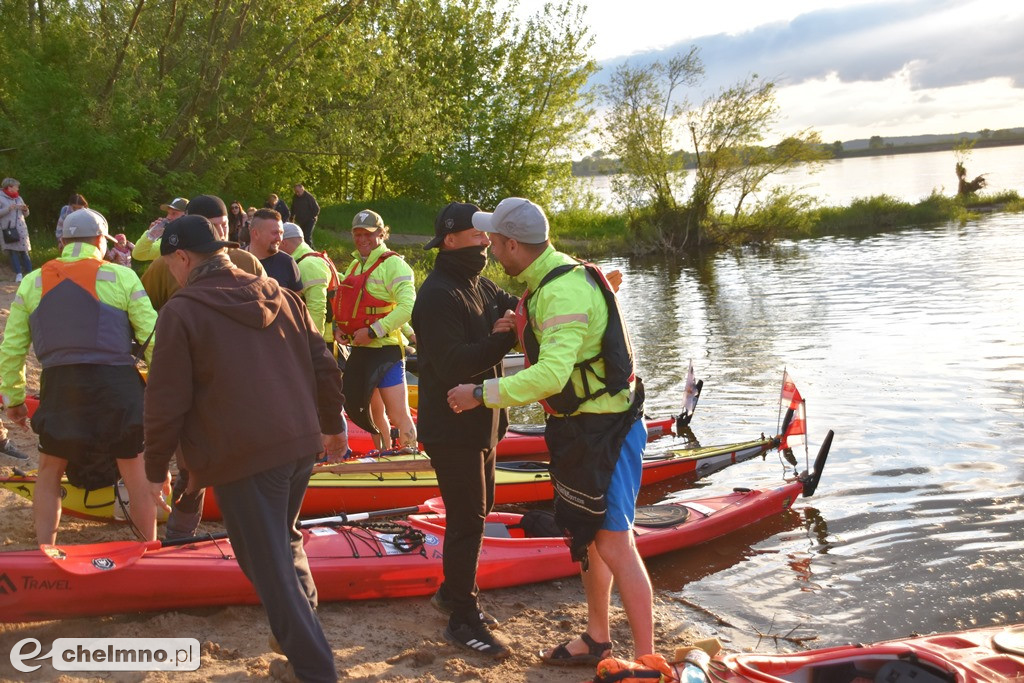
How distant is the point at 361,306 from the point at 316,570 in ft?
7.15

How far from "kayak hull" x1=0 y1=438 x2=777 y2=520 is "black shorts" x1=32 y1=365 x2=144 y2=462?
94 centimetres

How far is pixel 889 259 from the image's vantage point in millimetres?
27328

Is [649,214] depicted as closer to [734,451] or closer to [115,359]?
[734,451]

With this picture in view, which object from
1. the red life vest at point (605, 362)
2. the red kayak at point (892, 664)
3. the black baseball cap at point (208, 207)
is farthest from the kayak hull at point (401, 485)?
the red kayak at point (892, 664)

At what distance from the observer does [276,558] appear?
350 centimetres

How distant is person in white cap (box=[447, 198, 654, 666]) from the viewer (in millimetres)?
3867

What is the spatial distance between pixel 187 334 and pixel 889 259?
2700cm

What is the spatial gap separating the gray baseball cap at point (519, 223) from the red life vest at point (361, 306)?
2.77 metres

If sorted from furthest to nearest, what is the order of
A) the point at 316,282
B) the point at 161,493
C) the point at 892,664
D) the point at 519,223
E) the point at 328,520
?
the point at 316,282
the point at 161,493
the point at 328,520
the point at 519,223
the point at 892,664

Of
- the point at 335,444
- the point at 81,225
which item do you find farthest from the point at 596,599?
the point at 81,225

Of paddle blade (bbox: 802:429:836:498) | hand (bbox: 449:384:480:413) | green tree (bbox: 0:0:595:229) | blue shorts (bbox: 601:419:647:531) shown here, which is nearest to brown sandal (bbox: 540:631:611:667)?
blue shorts (bbox: 601:419:647:531)

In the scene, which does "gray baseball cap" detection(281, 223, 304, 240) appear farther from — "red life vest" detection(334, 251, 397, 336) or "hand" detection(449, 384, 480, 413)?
"hand" detection(449, 384, 480, 413)

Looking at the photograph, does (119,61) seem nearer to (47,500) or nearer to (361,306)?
(361,306)

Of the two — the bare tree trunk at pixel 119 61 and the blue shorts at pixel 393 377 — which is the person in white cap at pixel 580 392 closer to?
the blue shorts at pixel 393 377
